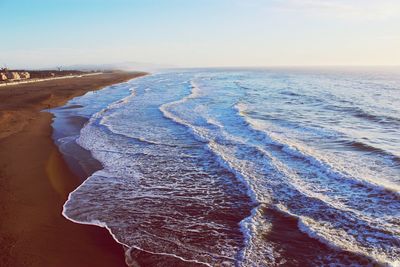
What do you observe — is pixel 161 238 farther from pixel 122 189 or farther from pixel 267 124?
pixel 267 124

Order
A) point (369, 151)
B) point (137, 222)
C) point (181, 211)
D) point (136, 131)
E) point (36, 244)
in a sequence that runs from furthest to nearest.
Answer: point (136, 131)
point (369, 151)
point (181, 211)
point (137, 222)
point (36, 244)

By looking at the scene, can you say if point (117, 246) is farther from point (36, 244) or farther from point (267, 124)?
point (267, 124)

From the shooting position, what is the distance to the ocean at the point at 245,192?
734 centimetres

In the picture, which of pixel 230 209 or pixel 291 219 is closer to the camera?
pixel 291 219

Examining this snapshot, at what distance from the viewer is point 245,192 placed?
10531 mm

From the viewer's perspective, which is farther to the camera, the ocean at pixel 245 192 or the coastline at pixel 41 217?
the ocean at pixel 245 192

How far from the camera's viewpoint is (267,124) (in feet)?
70.2

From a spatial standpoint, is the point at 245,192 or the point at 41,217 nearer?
the point at 41,217

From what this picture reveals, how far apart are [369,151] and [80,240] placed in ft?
37.3

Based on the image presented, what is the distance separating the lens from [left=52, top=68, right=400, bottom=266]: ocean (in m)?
7.34

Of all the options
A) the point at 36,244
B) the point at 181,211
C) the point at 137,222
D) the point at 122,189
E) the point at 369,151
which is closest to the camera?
the point at 36,244

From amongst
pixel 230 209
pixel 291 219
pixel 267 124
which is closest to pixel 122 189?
pixel 230 209

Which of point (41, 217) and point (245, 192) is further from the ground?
point (41, 217)

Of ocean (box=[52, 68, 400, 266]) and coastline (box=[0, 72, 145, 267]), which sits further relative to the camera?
ocean (box=[52, 68, 400, 266])
